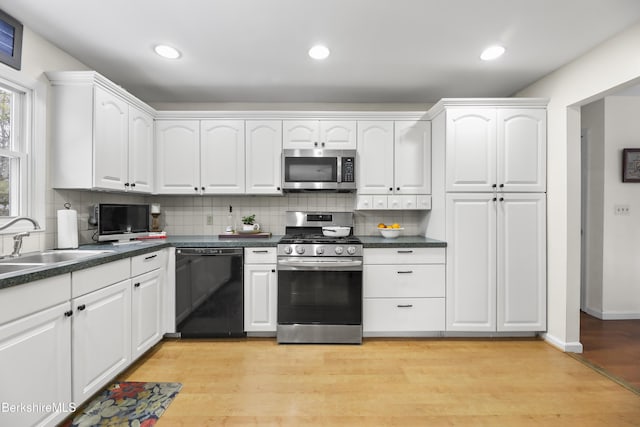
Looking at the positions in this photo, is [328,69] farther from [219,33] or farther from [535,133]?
[535,133]

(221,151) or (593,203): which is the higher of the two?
(221,151)

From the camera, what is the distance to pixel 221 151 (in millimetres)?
3062

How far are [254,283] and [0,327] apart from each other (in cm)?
167

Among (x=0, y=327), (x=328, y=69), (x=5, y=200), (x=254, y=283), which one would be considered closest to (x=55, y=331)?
(x=0, y=327)

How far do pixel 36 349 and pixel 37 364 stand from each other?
74mm

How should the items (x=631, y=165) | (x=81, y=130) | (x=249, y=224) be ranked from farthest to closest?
(x=631, y=165) → (x=249, y=224) → (x=81, y=130)

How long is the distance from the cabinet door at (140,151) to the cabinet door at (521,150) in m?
3.37

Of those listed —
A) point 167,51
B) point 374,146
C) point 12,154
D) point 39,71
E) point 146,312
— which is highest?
point 167,51

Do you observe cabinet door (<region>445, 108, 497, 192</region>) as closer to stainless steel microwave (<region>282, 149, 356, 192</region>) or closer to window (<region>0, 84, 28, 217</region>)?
stainless steel microwave (<region>282, 149, 356, 192</region>)

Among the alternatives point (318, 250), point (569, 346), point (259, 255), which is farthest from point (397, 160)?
point (569, 346)

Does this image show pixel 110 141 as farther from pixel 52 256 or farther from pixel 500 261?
pixel 500 261

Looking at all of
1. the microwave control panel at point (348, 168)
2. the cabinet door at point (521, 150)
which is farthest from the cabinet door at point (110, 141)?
the cabinet door at point (521, 150)

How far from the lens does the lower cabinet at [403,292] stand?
273cm

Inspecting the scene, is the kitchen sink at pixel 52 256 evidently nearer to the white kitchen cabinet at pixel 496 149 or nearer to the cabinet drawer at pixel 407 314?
the cabinet drawer at pixel 407 314
